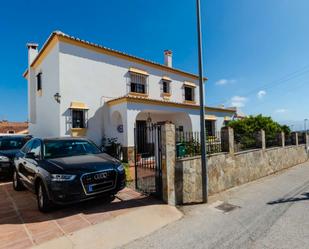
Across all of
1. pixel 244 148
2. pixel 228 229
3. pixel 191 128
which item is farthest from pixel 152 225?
pixel 191 128

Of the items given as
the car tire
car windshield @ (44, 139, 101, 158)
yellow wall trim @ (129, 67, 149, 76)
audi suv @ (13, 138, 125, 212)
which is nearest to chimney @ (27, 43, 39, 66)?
yellow wall trim @ (129, 67, 149, 76)

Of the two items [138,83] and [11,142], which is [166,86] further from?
[11,142]

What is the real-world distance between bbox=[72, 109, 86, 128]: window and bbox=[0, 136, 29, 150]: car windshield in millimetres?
2610

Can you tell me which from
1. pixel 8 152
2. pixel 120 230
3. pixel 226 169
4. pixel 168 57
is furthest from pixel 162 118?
pixel 120 230

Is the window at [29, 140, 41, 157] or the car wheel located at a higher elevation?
the window at [29, 140, 41, 157]

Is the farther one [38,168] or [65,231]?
[38,168]

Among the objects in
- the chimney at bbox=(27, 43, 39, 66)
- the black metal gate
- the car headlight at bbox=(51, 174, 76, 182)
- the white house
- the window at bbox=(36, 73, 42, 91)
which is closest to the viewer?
the car headlight at bbox=(51, 174, 76, 182)

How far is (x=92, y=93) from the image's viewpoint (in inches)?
494

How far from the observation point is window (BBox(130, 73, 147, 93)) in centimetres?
1474

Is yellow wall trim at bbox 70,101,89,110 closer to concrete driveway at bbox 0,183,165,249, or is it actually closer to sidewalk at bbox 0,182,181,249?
concrete driveway at bbox 0,183,165,249

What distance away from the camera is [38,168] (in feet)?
16.6

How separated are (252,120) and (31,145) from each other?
14.4m

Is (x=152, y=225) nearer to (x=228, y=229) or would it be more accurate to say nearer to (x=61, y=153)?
(x=228, y=229)

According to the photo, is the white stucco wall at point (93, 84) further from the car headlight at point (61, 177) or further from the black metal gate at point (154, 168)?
the car headlight at point (61, 177)
